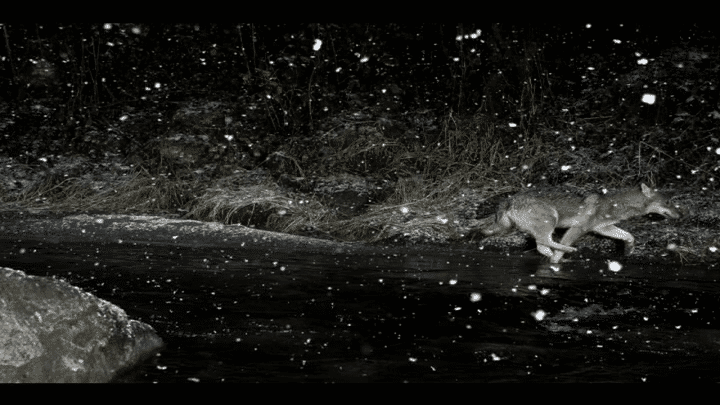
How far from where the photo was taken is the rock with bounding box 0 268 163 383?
16.1 feet

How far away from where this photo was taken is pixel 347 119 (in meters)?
15.9

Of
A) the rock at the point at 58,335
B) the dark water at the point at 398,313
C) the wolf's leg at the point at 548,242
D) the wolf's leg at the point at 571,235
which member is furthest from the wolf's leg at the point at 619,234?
the rock at the point at 58,335

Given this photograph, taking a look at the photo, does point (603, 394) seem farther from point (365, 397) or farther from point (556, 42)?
point (556, 42)

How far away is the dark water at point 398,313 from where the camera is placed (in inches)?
222

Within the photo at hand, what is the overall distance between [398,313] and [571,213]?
385 cm

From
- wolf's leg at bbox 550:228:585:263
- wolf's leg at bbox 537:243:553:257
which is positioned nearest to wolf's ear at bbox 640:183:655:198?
wolf's leg at bbox 550:228:585:263

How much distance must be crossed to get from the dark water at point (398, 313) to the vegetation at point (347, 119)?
236cm

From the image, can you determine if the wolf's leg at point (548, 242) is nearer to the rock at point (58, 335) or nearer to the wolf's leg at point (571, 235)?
the wolf's leg at point (571, 235)

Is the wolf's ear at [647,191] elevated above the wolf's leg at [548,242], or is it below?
above

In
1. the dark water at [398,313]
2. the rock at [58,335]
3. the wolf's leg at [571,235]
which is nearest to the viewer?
the rock at [58,335]

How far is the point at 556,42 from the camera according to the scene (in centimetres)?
1700

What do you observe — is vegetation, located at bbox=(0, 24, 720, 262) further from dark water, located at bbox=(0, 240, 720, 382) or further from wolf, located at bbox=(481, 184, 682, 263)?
dark water, located at bbox=(0, 240, 720, 382)

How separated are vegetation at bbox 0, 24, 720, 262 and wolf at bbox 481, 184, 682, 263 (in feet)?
4.68

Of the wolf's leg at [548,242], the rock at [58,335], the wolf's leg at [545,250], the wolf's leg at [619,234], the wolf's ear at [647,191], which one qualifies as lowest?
the wolf's leg at [545,250]
